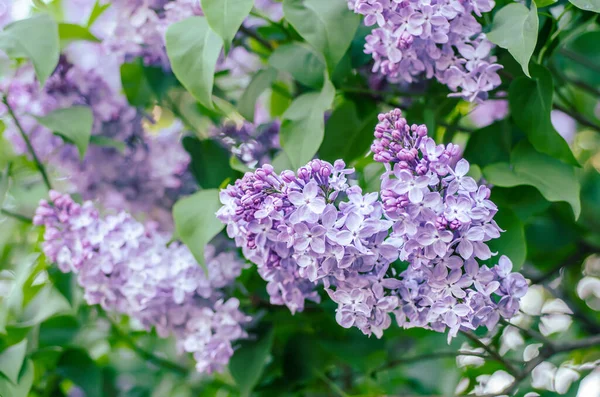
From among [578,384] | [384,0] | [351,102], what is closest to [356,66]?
[351,102]

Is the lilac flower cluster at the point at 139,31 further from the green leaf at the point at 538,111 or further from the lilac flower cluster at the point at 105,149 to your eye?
the green leaf at the point at 538,111

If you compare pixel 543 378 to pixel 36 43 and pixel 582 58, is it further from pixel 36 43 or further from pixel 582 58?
pixel 36 43

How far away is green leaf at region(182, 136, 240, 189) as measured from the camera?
2.98ft

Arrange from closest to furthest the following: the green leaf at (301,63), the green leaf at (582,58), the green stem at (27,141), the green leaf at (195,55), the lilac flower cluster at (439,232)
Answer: the lilac flower cluster at (439,232) → the green leaf at (195,55) → the green leaf at (301,63) → the green stem at (27,141) → the green leaf at (582,58)

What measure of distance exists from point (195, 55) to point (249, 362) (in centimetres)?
38

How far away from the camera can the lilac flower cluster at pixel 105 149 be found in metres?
0.97

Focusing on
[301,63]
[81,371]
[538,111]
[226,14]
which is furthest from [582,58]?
[81,371]

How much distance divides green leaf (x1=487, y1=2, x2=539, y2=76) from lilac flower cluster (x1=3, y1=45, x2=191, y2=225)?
→ 518 mm

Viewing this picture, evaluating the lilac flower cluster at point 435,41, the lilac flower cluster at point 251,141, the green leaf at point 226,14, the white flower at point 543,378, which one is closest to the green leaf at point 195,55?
the green leaf at point 226,14

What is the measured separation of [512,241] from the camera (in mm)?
671

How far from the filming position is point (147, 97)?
98 cm

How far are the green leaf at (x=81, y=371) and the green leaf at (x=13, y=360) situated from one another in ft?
0.35

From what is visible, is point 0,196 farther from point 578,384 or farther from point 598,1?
Result: point 578,384

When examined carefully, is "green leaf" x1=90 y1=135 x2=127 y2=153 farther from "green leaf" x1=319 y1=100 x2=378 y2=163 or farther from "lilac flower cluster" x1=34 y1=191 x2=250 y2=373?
"green leaf" x1=319 y1=100 x2=378 y2=163
